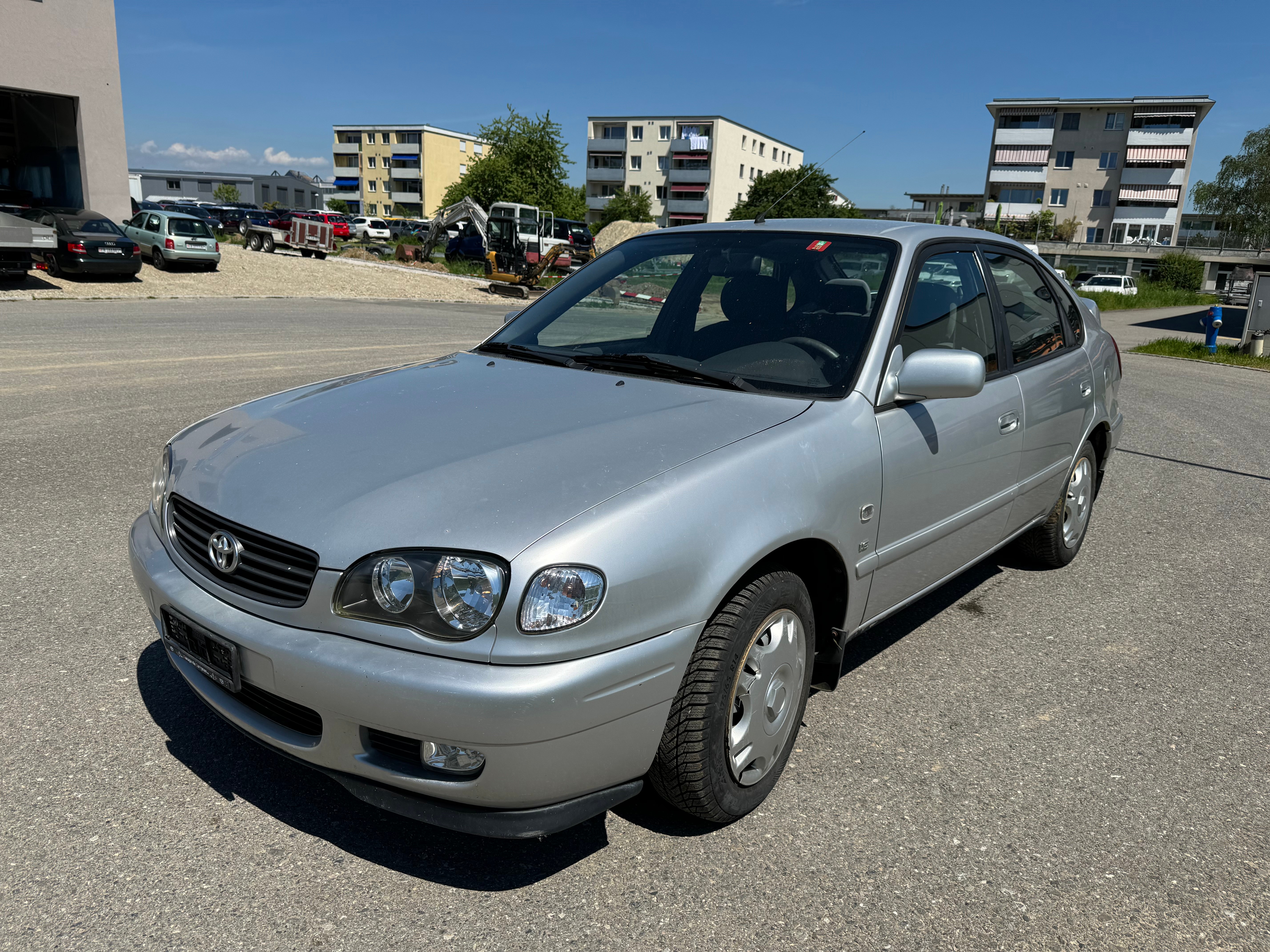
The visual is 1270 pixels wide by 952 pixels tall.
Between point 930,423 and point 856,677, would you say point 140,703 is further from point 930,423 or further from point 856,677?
point 930,423

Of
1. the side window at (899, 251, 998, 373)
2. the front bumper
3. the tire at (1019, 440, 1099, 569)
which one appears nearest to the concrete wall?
the side window at (899, 251, 998, 373)

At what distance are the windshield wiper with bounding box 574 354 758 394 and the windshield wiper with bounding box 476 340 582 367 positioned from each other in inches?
1.8

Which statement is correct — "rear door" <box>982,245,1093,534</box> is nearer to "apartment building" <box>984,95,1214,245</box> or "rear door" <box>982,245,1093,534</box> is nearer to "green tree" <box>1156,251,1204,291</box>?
"green tree" <box>1156,251,1204,291</box>

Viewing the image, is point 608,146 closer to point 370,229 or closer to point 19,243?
point 370,229

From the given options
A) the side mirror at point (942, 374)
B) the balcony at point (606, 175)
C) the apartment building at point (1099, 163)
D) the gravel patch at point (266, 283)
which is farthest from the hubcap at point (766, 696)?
the balcony at point (606, 175)

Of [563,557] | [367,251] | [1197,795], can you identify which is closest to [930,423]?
[1197,795]

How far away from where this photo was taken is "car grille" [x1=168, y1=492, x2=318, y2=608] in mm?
2186

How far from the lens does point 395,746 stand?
2127mm

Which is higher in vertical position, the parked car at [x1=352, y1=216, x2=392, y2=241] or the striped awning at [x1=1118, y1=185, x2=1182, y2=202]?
the striped awning at [x1=1118, y1=185, x2=1182, y2=202]

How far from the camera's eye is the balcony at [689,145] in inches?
3809

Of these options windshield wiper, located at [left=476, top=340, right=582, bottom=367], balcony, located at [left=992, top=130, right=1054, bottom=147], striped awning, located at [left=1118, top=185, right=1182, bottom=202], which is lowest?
windshield wiper, located at [left=476, top=340, right=582, bottom=367]

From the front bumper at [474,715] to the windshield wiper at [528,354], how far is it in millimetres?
1467

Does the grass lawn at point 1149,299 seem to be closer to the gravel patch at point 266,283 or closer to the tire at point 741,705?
the gravel patch at point 266,283

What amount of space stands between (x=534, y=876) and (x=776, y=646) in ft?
2.89
